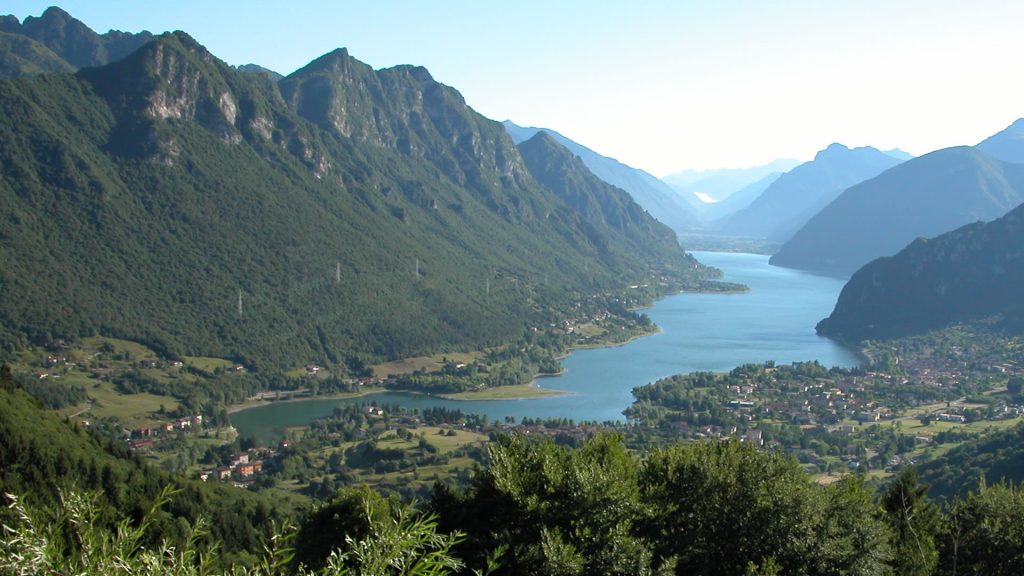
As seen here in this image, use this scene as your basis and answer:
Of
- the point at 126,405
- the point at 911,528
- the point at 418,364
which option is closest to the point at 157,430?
the point at 126,405

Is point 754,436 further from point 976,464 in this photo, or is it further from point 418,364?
point 418,364

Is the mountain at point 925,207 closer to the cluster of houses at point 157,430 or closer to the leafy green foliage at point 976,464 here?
the leafy green foliage at point 976,464

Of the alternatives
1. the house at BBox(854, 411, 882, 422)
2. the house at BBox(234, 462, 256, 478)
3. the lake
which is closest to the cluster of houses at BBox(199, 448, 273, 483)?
the house at BBox(234, 462, 256, 478)

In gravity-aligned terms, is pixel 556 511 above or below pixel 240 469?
above

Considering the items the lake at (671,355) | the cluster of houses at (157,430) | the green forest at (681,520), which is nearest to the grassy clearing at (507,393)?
the lake at (671,355)

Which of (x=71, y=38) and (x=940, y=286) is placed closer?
(x=940, y=286)
